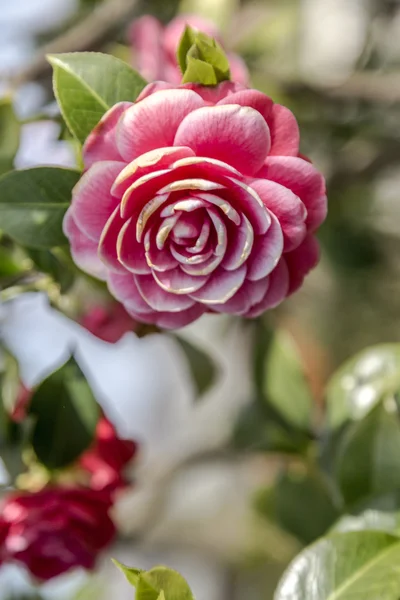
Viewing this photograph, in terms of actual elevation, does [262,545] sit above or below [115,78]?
below

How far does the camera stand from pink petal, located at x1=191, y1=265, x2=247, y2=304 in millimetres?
435

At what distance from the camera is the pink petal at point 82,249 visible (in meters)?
0.46

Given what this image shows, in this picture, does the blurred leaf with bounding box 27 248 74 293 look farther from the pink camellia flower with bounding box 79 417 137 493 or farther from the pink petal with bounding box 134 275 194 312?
the pink camellia flower with bounding box 79 417 137 493

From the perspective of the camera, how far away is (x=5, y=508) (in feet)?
2.20

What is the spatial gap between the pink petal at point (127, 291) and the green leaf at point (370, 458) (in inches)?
9.9

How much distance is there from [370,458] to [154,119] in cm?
35

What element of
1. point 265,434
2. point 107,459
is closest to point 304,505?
point 265,434

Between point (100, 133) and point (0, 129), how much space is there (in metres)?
0.22

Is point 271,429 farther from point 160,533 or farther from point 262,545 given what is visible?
point 262,545

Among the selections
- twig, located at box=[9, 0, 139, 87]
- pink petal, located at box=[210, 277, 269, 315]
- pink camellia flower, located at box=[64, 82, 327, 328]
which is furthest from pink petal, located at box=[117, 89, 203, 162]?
twig, located at box=[9, 0, 139, 87]

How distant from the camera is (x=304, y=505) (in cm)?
78

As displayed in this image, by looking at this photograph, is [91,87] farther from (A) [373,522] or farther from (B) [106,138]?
(A) [373,522]

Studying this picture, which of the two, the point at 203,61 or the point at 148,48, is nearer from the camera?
the point at 203,61

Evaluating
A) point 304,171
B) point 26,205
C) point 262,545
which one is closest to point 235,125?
point 304,171
